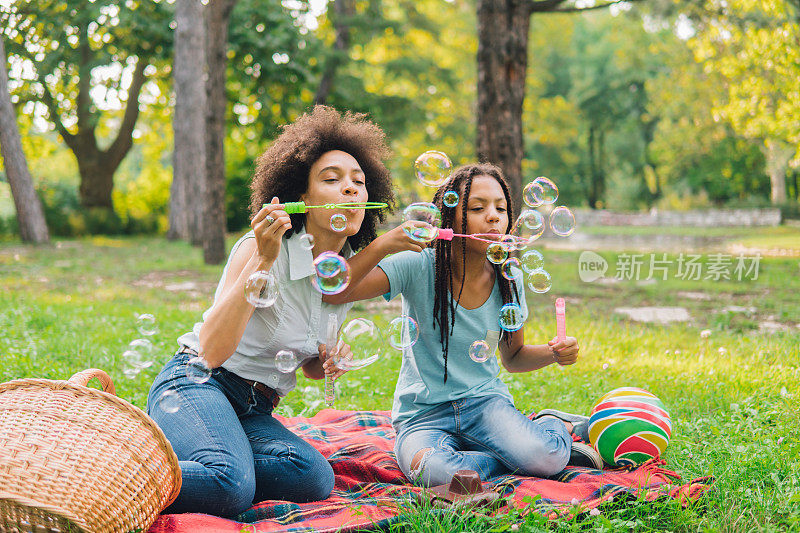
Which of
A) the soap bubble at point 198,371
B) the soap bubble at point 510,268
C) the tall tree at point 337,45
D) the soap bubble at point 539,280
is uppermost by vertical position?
the tall tree at point 337,45

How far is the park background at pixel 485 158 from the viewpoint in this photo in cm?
383

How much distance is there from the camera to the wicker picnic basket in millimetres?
1787

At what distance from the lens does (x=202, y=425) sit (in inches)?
90.6

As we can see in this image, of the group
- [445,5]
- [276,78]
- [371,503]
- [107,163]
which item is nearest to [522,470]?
[371,503]

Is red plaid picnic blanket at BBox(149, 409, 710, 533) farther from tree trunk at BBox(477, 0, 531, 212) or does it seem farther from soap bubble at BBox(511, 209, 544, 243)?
tree trunk at BBox(477, 0, 531, 212)

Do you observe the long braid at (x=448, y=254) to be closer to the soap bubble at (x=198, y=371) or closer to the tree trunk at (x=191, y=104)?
the soap bubble at (x=198, y=371)

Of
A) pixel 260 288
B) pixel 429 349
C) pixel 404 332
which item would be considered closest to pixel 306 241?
pixel 260 288

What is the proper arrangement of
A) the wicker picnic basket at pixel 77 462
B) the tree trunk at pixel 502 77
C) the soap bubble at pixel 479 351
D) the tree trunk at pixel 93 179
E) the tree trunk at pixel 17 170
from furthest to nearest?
the tree trunk at pixel 93 179, the tree trunk at pixel 17 170, the tree trunk at pixel 502 77, the soap bubble at pixel 479 351, the wicker picnic basket at pixel 77 462

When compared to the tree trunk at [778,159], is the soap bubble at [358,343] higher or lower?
lower

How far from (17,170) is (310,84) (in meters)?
6.24

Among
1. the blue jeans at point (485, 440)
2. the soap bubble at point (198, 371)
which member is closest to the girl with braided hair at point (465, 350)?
the blue jeans at point (485, 440)

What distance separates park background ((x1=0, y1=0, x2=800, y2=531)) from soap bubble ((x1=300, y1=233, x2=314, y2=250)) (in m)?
1.01

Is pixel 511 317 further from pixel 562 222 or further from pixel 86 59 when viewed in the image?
pixel 86 59

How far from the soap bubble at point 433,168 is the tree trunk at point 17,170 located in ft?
38.3
